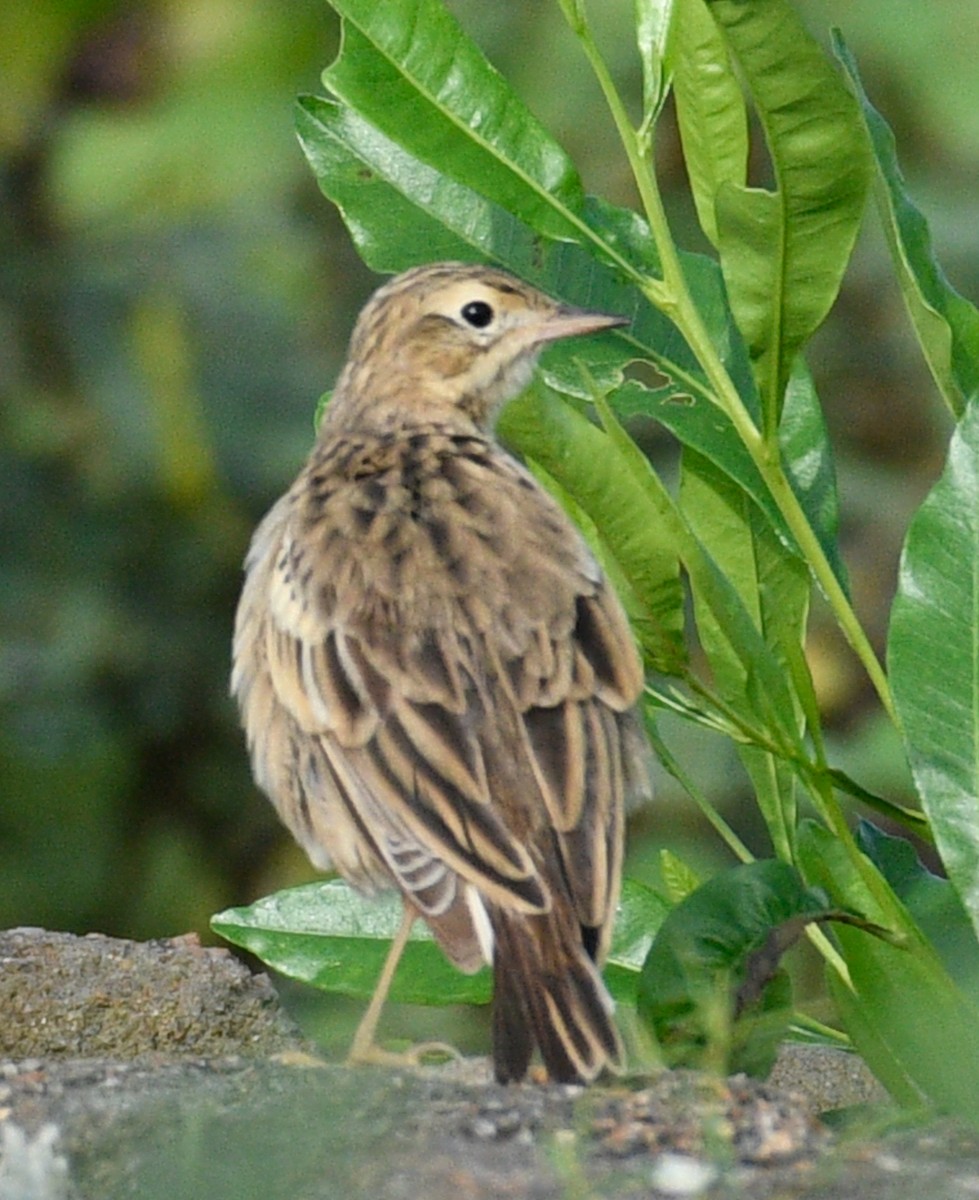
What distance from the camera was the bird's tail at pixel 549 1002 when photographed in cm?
414

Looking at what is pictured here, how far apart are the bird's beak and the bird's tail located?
1.26m

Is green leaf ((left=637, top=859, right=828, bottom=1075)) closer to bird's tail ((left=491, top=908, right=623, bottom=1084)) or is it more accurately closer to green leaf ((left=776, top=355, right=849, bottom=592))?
bird's tail ((left=491, top=908, right=623, bottom=1084))

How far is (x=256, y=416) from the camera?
377 inches

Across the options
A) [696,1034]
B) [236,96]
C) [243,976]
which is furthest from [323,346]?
[696,1034]

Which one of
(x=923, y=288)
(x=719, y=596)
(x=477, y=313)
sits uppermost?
(x=923, y=288)

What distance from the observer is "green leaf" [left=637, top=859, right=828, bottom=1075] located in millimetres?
4234

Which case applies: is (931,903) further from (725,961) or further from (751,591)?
(751,591)

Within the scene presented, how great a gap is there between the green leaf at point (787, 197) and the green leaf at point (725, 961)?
851 millimetres

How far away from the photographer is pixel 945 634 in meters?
4.34

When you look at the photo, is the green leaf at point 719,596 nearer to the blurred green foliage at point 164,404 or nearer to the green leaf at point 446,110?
the green leaf at point 446,110

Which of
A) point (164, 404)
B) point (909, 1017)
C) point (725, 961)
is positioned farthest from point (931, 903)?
point (164, 404)

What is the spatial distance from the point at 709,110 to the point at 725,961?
1.57 meters

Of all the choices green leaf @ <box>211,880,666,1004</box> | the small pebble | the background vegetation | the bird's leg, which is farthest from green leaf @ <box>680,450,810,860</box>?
the background vegetation

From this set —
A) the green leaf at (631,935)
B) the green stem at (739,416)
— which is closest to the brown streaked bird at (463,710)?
the green leaf at (631,935)
